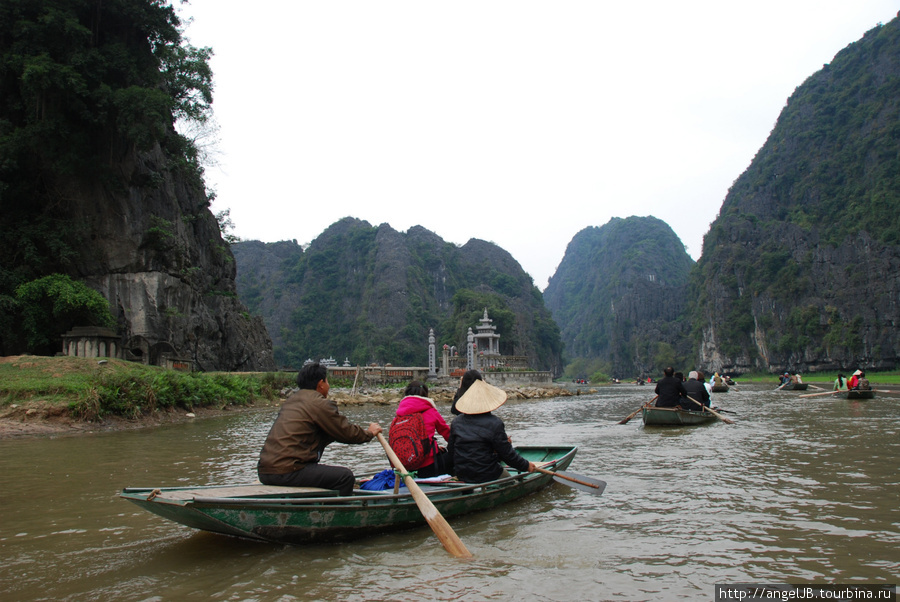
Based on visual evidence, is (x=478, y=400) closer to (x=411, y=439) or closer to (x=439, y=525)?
(x=411, y=439)

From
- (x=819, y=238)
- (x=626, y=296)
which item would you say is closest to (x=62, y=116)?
(x=819, y=238)

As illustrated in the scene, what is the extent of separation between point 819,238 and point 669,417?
65.3m

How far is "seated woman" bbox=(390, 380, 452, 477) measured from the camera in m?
5.48

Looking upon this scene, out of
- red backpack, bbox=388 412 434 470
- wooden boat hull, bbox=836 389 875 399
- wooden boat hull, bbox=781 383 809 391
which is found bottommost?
wooden boat hull, bbox=781 383 809 391

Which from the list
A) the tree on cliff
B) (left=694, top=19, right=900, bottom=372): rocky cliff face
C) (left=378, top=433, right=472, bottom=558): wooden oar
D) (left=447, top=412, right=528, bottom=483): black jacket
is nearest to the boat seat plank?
(left=378, top=433, right=472, bottom=558): wooden oar

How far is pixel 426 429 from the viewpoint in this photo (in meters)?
5.55

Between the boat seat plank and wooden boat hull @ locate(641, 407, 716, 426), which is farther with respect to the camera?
wooden boat hull @ locate(641, 407, 716, 426)

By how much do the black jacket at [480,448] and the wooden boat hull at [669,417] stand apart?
7.72 metres

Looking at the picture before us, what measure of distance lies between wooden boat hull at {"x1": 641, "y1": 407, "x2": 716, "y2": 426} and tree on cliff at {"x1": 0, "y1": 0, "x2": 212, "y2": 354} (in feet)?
62.5

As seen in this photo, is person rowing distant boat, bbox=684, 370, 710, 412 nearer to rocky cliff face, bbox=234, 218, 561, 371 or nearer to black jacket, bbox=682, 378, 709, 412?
black jacket, bbox=682, 378, 709, 412

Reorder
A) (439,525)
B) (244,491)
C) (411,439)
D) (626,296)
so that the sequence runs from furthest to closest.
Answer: (626,296)
(411,439)
(439,525)
(244,491)

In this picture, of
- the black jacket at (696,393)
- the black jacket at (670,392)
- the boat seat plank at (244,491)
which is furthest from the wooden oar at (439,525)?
the black jacket at (696,393)

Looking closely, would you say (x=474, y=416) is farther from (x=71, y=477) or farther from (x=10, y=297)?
(x=10, y=297)

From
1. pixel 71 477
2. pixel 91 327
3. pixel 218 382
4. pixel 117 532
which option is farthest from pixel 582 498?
pixel 91 327
